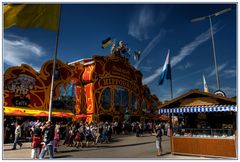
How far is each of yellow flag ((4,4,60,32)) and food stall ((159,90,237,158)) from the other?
7958mm

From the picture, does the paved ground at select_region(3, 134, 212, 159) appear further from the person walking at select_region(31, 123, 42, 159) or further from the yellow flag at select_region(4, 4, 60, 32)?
the yellow flag at select_region(4, 4, 60, 32)

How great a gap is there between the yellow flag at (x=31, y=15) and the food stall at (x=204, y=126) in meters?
7.96

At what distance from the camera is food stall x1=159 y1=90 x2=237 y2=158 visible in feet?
45.7

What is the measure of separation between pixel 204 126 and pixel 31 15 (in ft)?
33.8

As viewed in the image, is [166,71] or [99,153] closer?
[99,153]

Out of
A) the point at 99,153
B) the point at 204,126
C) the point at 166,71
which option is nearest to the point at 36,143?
the point at 99,153

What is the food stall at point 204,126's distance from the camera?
13.9 meters

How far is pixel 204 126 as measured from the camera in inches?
623

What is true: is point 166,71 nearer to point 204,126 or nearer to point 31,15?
point 204,126

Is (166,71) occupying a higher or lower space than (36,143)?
higher

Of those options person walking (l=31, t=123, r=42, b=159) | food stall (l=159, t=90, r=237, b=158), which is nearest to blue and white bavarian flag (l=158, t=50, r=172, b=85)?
food stall (l=159, t=90, r=237, b=158)

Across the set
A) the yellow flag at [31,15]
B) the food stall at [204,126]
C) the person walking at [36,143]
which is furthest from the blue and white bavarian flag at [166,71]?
the yellow flag at [31,15]

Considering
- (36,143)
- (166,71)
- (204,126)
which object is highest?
(166,71)

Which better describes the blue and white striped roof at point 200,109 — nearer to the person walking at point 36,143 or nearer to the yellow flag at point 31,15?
the person walking at point 36,143
